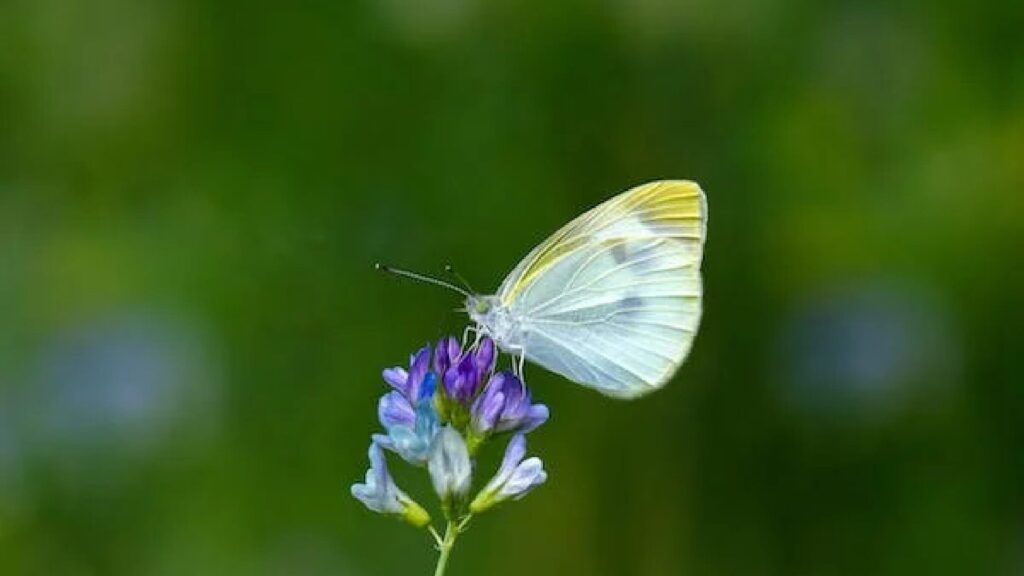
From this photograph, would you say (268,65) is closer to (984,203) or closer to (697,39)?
(697,39)

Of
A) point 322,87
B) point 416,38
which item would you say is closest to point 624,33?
point 416,38

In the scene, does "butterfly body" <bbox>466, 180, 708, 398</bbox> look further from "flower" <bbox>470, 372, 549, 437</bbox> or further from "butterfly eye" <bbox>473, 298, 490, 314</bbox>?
"flower" <bbox>470, 372, 549, 437</bbox>

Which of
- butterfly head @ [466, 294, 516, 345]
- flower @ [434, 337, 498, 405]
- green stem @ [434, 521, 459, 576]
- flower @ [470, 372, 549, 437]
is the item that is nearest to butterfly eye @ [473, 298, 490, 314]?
butterfly head @ [466, 294, 516, 345]

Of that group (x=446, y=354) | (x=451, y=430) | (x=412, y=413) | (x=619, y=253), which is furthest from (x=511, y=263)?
(x=451, y=430)

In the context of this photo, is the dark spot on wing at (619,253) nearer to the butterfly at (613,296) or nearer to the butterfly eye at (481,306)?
the butterfly at (613,296)

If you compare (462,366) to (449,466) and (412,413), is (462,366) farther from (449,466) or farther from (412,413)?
(449,466)
